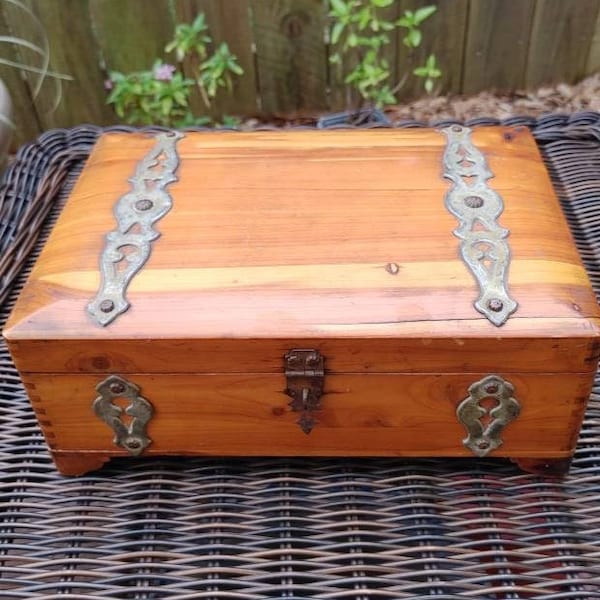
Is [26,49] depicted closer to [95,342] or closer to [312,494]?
[95,342]

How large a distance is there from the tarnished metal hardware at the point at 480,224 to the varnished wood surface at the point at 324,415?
0.10 meters

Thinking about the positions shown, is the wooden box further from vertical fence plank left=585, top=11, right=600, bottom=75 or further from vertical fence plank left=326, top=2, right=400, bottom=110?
vertical fence plank left=585, top=11, right=600, bottom=75

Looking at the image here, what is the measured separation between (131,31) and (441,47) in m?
0.87

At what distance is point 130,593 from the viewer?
3.02 ft

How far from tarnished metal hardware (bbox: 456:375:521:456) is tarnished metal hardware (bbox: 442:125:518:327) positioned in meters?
0.09

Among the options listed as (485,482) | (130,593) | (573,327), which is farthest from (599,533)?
(130,593)

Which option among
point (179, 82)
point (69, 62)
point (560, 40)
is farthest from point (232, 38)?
point (560, 40)

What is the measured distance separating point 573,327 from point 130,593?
0.62 metres

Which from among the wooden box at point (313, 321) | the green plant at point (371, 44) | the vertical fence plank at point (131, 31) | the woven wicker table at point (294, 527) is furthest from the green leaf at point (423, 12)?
the woven wicker table at point (294, 527)

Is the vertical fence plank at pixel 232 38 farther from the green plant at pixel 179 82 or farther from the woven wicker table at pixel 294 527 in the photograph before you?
the woven wicker table at pixel 294 527

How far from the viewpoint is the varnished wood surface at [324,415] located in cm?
96

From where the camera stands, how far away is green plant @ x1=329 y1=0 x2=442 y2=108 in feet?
6.63

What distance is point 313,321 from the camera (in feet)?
3.01

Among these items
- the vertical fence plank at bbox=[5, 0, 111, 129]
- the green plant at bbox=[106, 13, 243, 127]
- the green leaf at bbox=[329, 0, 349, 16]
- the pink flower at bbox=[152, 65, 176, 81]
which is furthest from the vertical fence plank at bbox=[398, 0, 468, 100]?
the vertical fence plank at bbox=[5, 0, 111, 129]
